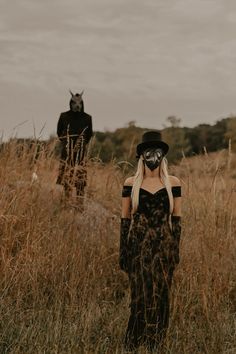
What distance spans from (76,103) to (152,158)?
5.07m

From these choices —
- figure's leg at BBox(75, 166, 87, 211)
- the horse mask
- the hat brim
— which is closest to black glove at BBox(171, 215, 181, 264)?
the hat brim

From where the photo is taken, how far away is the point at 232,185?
6.18 m

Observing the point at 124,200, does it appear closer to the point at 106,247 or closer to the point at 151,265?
the point at 151,265

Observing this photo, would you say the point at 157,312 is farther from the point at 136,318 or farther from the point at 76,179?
the point at 76,179

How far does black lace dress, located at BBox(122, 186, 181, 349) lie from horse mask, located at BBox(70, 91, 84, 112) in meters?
4.97

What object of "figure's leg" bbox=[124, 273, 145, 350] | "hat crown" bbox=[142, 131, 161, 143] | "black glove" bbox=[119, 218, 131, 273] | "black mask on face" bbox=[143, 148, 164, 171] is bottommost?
"figure's leg" bbox=[124, 273, 145, 350]

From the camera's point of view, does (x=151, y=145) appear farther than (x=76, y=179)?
No

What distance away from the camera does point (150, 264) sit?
4.14 metres

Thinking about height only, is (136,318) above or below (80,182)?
below

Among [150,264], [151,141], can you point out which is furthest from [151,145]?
[150,264]

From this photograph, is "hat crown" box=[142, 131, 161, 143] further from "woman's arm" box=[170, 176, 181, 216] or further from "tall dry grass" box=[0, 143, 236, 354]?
"tall dry grass" box=[0, 143, 236, 354]

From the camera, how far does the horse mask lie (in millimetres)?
9047

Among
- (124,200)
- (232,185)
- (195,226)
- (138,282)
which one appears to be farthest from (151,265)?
(232,185)

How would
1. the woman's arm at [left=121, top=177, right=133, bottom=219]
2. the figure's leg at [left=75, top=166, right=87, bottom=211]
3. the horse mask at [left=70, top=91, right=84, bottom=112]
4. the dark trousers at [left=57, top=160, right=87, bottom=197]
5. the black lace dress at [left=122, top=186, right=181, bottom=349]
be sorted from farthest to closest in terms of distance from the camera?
the horse mask at [left=70, top=91, right=84, bottom=112]
the figure's leg at [left=75, top=166, right=87, bottom=211]
the dark trousers at [left=57, top=160, right=87, bottom=197]
the woman's arm at [left=121, top=177, right=133, bottom=219]
the black lace dress at [left=122, top=186, right=181, bottom=349]
